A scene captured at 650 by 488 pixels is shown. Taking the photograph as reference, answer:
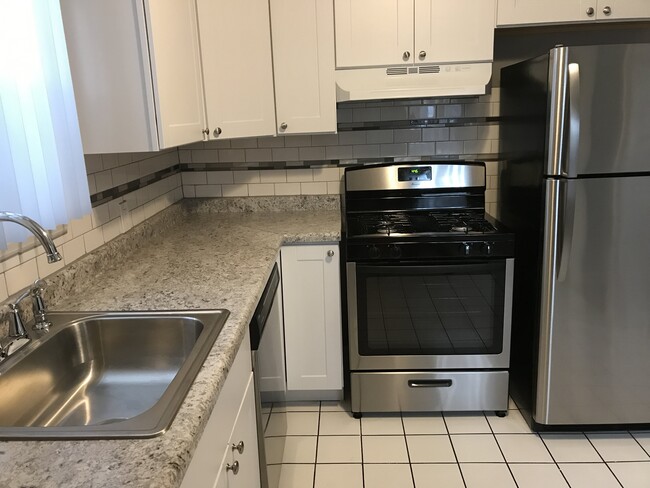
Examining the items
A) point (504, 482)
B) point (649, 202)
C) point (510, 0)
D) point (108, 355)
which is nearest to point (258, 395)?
point (108, 355)

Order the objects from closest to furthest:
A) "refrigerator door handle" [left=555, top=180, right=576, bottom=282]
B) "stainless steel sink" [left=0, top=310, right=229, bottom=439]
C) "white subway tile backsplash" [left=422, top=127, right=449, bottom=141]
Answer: "stainless steel sink" [left=0, top=310, right=229, bottom=439] → "refrigerator door handle" [left=555, top=180, right=576, bottom=282] → "white subway tile backsplash" [left=422, top=127, right=449, bottom=141]

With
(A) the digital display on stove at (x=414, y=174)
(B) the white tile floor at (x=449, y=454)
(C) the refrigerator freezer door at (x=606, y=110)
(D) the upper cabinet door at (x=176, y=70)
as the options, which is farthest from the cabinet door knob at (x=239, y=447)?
(A) the digital display on stove at (x=414, y=174)

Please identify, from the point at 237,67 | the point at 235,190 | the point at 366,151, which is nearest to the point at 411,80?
the point at 366,151

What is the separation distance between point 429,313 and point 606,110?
3.56 ft

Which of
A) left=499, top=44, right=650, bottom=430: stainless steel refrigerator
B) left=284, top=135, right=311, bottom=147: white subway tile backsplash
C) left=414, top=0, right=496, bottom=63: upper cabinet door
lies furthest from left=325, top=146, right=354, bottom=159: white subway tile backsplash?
left=499, top=44, right=650, bottom=430: stainless steel refrigerator

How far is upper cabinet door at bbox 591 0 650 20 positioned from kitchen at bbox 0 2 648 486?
0.03 meters

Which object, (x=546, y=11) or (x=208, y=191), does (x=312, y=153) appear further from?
(x=546, y=11)

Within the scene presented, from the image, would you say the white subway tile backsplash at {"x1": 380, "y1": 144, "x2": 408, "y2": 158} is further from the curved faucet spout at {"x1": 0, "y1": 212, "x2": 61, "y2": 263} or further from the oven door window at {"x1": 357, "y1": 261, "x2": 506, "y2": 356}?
the curved faucet spout at {"x1": 0, "y1": 212, "x2": 61, "y2": 263}

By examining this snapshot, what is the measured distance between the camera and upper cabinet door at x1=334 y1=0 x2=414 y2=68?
2414 millimetres

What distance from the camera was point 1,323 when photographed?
1.37m

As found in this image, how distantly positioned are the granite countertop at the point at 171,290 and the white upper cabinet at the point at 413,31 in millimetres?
807

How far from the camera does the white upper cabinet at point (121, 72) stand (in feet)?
5.41

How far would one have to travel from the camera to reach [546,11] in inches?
93.8

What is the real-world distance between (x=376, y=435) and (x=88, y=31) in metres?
1.95
